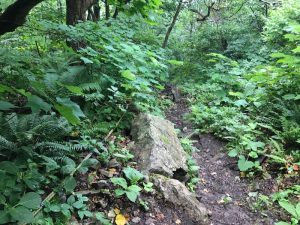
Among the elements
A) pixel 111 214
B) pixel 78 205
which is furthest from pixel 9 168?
pixel 111 214

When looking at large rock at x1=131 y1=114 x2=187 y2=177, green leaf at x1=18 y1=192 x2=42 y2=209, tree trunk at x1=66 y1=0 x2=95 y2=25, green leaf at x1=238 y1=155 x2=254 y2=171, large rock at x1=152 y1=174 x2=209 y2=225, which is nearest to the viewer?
green leaf at x1=18 y1=192 x2=42 y2=209

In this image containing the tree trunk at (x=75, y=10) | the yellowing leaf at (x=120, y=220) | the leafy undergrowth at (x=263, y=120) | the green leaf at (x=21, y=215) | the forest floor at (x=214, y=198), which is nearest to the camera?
the green leaf at (x=21, y=215)

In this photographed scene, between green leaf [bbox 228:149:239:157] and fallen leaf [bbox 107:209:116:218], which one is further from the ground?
fallen leaf [bbox 107:209:116:218]

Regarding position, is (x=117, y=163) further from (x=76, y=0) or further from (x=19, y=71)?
(x=76, y=0)

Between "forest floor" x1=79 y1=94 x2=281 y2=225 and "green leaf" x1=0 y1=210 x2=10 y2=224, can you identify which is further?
"forest floor" x1=79 y1=94 x2=281 y2=225

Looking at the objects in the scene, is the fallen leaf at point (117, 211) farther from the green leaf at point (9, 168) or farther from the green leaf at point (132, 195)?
the green leaf at point (9, 168)

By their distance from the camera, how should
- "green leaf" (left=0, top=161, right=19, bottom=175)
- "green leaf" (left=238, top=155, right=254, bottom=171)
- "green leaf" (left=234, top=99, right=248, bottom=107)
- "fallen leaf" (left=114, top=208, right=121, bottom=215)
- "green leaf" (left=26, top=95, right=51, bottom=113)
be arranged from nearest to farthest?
"green leaf" (left=26, top=95, right=51, bottom=113), "green leaf" (left=0, top=161, right=19, bottom=175), "fallen leaf" (left=114, top=208, right=121, bottom=215), "green leaf" (left=238, top=155, right=254, bottom=171), "green leaf" (left=234, top=99, right=248, bottom=107)

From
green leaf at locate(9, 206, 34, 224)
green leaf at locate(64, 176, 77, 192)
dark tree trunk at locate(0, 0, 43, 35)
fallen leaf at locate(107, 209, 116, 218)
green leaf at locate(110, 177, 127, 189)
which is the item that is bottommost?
fallen leaf at locate(107, 209, 116, 218)

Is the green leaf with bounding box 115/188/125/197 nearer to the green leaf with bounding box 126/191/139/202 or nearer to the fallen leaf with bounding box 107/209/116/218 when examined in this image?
the green leaf with bounding box 126/191/139/202

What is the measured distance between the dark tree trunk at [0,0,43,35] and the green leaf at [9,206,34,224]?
142cm

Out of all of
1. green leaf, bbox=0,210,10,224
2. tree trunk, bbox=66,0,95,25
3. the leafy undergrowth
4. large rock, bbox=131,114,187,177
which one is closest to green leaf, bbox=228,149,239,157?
the leafy undergrowth

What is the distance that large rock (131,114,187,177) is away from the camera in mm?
4004

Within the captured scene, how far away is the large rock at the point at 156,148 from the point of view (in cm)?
400

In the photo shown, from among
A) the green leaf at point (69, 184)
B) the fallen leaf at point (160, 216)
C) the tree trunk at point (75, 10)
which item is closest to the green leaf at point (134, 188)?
the fallen leaf at point (160, 216)
